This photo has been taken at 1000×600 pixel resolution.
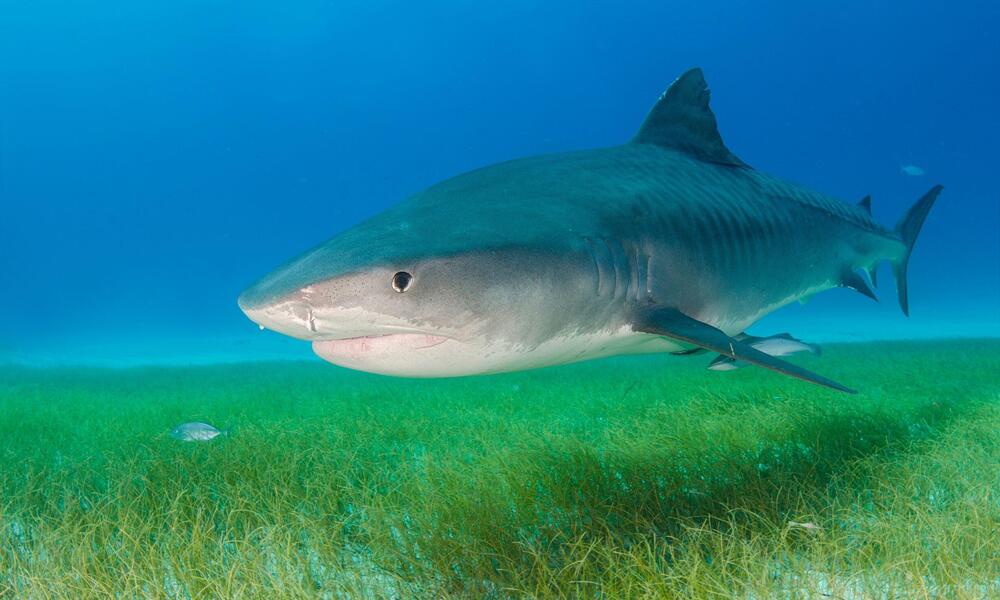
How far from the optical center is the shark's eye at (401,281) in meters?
1.93

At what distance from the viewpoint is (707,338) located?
2.54 metres

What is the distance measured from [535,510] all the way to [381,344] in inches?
54.1

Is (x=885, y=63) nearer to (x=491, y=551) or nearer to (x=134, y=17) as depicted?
(x=491, y=551)

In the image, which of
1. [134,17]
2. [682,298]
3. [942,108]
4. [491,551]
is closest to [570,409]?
[682,298]

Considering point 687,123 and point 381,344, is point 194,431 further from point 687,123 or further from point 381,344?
point 687,123

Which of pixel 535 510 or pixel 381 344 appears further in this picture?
pixel 535 510

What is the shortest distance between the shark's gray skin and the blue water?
4832cm

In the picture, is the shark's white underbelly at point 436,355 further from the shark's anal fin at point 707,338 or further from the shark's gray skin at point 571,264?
the shark's anal fin at point 707,338

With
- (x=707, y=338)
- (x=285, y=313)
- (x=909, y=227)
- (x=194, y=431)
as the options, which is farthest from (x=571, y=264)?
(x=909, y=227)

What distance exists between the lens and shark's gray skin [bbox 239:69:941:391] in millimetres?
1975

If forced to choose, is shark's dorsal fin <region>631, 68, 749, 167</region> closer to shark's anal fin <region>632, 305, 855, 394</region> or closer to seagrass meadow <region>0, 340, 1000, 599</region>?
shark's anal fin <region>632, 305, 855, 394</region>

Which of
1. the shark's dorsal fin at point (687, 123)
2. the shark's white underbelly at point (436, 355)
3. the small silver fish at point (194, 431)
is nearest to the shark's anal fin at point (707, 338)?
the shark's white underbelly at point (436, 355)

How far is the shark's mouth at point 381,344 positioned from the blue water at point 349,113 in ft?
161

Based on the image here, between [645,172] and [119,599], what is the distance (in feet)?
10.8
